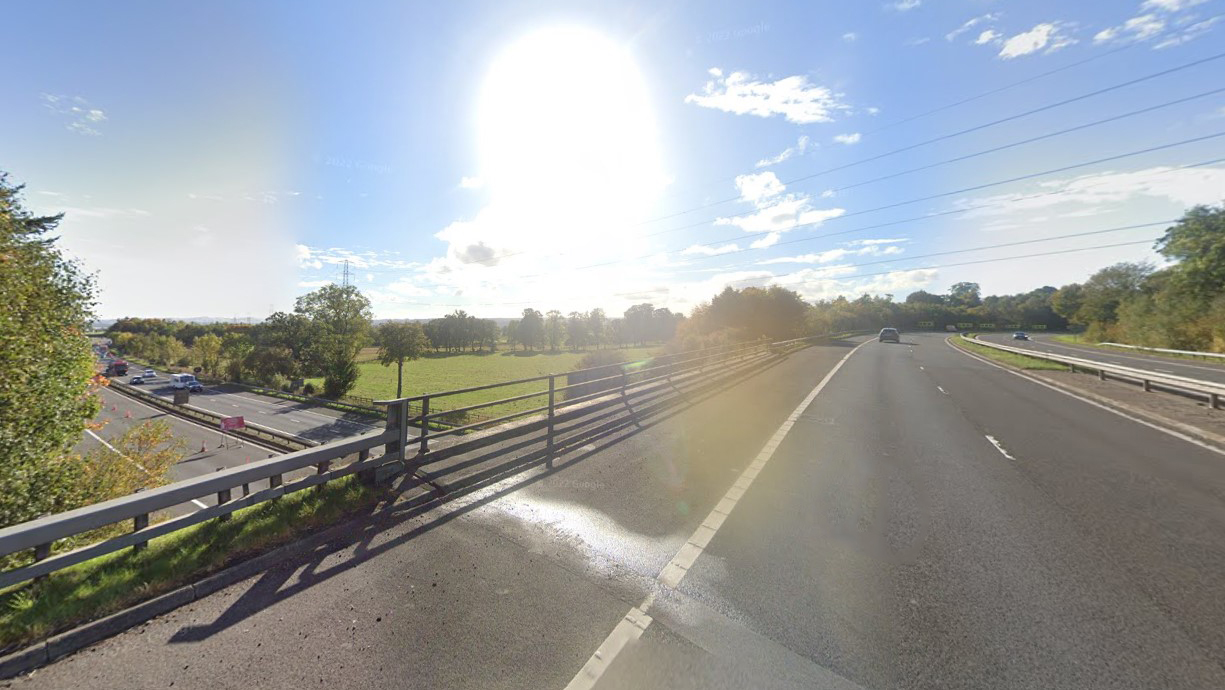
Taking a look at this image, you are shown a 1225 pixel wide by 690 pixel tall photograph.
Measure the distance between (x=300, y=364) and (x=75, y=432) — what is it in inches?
2084

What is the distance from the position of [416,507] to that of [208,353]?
86.9 m

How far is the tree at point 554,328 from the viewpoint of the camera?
366 feet

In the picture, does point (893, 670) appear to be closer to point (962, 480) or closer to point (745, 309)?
point (962, 480)

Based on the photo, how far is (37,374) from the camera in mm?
7211

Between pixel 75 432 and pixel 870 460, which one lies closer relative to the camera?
pixel 870 460

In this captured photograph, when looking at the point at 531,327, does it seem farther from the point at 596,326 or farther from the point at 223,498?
the point at 223,498

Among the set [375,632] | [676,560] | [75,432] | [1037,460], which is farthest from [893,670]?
[75,432]

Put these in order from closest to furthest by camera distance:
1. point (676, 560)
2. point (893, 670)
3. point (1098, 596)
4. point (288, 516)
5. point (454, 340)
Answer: point (893, 670) < point (1098, 596) < point (676, 560) < point (288, 516) < point (454, 340)

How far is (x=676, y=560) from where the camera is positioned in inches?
153

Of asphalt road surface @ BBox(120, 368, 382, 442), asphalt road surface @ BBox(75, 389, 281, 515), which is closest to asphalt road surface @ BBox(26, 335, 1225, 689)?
asphalt road surface @ BBox(75, 389, 281, 515)

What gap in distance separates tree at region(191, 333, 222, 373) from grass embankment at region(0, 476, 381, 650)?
260 ft

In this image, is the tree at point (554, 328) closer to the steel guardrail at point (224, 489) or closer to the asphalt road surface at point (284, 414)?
the asphalt road surface at point (284, 414)

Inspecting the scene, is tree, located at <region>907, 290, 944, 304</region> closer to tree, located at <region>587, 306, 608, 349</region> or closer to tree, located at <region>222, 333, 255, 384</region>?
tree, located at <region>587, 306, 608, 349</region>

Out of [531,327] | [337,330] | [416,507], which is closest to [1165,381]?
[416,507]
